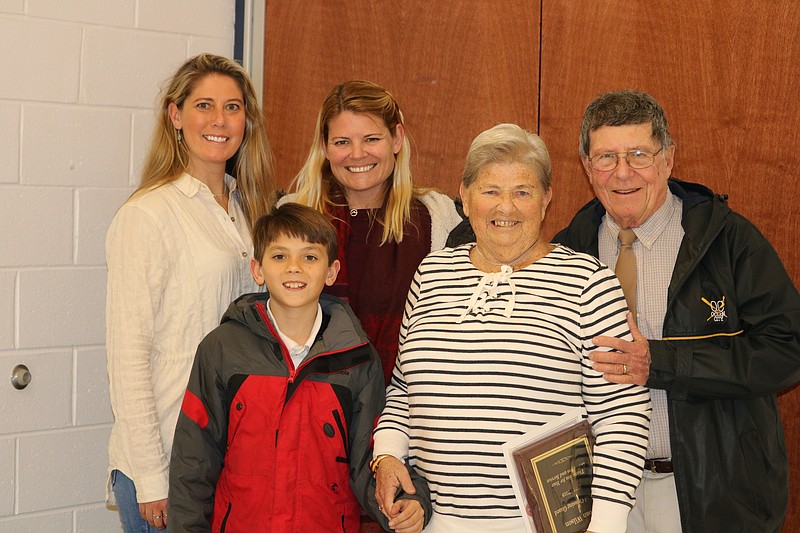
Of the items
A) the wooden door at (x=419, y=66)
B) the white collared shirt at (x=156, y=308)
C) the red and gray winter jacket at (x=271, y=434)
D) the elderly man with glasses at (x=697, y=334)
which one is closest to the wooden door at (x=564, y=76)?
the wooden door at (x=419, y=66)

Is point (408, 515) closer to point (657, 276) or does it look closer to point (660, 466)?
point (660, 466)

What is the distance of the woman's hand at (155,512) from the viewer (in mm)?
2207

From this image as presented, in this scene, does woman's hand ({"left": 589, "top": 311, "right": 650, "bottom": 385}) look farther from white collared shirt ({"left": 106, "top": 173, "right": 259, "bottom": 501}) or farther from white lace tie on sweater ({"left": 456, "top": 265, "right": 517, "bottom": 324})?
white collared shirt ({"left": 106, "top": 173, "right": 259, "bottom": 501})

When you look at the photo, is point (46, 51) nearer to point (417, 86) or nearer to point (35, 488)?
point (417, 86)

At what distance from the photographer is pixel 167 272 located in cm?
224

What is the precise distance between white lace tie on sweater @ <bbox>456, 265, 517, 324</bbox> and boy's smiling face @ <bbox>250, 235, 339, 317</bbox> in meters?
0.44

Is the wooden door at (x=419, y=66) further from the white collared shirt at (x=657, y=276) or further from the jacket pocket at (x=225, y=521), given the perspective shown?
the jacket pocket at (x=225, y=521)

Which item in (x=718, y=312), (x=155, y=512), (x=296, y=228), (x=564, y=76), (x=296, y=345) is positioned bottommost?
(x=155, y=512)

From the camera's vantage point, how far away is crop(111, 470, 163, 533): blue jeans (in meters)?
2.26

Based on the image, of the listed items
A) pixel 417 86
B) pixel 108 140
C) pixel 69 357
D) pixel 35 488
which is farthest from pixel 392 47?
pixel 35 488

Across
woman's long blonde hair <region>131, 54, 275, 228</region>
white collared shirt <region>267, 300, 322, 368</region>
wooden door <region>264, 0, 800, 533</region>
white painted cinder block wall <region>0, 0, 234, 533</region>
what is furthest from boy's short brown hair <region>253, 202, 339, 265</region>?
A: white painted cinder block wall <region>0, 0, 234, 533</region>

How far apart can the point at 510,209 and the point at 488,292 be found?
19cm

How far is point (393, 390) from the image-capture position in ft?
6.85

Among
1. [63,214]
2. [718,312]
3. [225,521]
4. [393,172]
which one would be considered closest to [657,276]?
[718,312]
